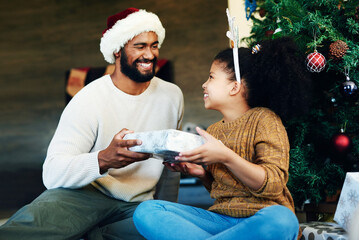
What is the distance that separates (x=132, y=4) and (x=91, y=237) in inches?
141

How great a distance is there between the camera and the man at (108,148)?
1624 mm

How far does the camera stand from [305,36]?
5.71 feet

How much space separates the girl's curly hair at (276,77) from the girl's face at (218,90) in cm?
2

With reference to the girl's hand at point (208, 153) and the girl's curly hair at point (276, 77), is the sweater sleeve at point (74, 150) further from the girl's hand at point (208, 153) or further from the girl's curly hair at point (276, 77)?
the girl's curly hair at point (276, 77)

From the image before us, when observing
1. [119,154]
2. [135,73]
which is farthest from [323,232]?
[135,73]

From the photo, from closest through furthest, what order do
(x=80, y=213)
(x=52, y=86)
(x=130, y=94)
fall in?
(x=80, y=213) → (x=130, y=94) → (x=52, y=86)

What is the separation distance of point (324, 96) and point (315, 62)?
28 cm

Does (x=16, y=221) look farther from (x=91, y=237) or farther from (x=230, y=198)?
(x=230, y=198)

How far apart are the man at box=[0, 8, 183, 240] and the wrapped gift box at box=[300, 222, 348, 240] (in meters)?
0.66

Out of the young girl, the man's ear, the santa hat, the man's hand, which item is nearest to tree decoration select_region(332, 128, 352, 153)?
the young girl

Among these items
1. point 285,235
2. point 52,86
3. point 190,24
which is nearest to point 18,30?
point 52,86

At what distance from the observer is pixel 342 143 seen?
5.40 feet

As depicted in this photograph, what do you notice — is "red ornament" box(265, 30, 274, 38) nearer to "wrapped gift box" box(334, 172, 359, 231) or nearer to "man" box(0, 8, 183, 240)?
"man" box(0, 8, 183, 240)

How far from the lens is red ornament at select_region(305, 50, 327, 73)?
1.58m
